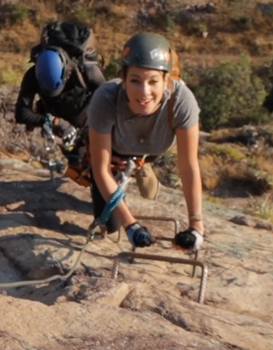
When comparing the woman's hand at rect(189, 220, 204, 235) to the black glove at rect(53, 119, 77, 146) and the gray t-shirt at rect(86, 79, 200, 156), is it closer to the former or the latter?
the gray t-shirt at rect(86, 79, 200, 156)

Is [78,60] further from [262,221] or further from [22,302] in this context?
[22,302]

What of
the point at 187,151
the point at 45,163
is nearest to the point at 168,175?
the point at 45,163

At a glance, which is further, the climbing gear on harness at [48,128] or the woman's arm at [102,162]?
the climbing gear on harness at [48,128]

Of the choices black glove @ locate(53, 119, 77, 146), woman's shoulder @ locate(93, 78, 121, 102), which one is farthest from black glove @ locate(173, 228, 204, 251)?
black glove @ locate(53, 119, 77, 146)

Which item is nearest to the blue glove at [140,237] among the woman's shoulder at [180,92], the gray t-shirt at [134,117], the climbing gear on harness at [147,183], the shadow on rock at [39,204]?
the gray t-shirt at [134,117]

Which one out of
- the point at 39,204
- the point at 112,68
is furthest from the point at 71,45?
the point at 112,68

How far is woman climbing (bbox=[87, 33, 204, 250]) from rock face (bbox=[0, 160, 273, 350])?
1.07 feet

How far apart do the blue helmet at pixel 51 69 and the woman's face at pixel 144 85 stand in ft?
4.48

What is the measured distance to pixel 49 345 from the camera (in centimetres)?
275

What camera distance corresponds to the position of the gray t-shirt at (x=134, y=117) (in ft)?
12.9

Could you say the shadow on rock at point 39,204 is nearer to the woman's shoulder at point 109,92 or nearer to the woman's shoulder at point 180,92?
the woman's shoulder at point 109,92

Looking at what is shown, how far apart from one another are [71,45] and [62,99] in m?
0.37

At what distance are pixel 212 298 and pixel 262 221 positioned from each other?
6.51 feet

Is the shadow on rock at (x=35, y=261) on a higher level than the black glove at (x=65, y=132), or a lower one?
lower
